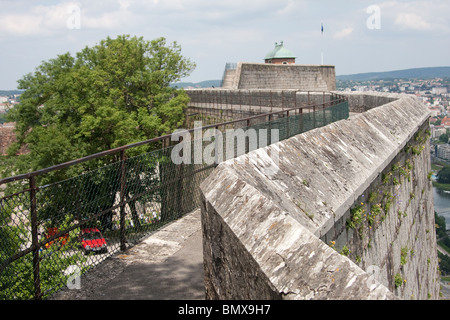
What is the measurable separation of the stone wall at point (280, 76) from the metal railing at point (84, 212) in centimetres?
2350

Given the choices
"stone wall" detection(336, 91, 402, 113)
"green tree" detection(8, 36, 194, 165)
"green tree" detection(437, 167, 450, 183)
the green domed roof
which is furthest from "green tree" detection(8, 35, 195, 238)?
"green tree" detection(437, 167, 450, 183)

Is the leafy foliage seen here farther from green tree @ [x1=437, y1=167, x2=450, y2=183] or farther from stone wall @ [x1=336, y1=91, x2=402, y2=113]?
green tree @ [x1=437, y1=167, x2=450, y2=183]

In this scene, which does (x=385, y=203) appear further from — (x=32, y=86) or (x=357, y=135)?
(x=32, y=86)

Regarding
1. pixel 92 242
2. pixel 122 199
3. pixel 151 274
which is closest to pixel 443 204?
pixel 122 199

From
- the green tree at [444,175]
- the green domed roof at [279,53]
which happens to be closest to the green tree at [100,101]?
the green domed roof at [279,53]

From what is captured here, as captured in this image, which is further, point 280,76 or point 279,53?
point 279,53

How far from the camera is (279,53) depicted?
52906mm

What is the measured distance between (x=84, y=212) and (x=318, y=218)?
9.61 ft

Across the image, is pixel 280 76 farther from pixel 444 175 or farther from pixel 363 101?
pixel 444 175

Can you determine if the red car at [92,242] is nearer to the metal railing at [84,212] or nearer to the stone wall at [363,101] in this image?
the metal railing at [84,212]

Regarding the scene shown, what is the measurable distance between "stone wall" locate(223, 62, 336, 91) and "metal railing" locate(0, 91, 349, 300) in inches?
925

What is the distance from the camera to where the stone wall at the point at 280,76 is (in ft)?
103
